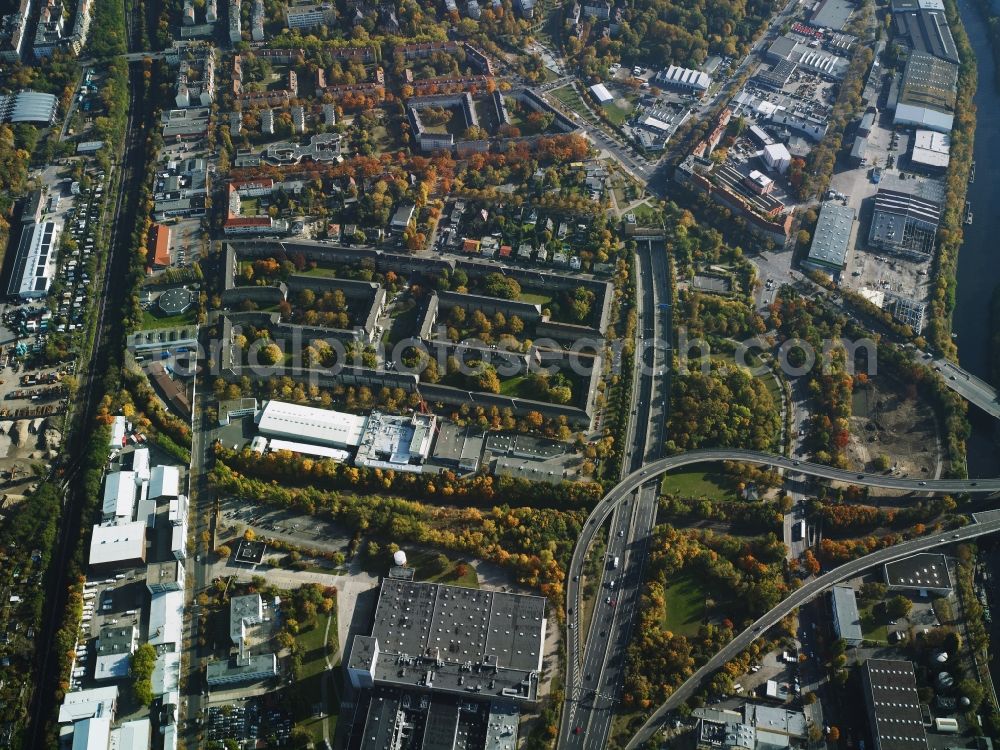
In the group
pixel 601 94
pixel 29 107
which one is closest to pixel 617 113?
pixel 601 94

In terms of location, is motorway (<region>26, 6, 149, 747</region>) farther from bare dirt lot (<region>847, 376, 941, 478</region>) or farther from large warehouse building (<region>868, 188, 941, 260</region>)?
large warehouse building (<region>868, 188, 941, 260</region>)

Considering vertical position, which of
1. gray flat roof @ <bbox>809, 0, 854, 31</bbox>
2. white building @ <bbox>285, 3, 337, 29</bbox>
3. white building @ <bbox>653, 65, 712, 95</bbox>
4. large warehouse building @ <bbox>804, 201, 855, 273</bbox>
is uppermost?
gray flat roof @ <bbox>809, 0, 854, 31</bbox>

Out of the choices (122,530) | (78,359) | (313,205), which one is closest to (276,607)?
(122,530)

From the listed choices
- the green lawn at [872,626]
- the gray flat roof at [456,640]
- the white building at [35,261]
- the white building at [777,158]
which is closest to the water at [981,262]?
the green lawn at [872,626]

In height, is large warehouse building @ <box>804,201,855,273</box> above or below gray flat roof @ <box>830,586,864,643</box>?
above

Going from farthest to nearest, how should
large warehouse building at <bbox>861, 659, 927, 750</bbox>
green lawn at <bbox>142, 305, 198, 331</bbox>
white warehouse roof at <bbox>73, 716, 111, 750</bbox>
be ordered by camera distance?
green lawn at <bbox>142, 305, 198, 331</bbox> → large warehouse building at <bbox>861, 659, 927, 750</bbox> → white warehouse roof at <bbox>73, 716, 111, 750</bbox>

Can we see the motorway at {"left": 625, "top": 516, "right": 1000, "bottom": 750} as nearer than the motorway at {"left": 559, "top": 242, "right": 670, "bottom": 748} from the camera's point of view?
Yes

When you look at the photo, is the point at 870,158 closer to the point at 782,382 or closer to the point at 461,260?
the point at 782,382

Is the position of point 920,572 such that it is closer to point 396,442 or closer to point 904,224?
point 904,224

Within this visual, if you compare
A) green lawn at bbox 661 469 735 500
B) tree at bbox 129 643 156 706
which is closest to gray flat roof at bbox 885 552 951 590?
green lawn at bbox 661 469 735 500
